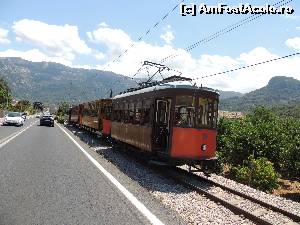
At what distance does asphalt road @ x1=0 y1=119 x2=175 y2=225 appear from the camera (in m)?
7.71

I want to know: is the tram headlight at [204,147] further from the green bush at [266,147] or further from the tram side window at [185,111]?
the green bush at [266,147]

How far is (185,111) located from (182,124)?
473 mm

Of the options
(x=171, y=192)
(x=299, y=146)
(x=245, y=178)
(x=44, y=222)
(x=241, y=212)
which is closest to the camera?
(x=44, y=222)

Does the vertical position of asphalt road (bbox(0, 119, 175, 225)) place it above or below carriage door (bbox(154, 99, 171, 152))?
below

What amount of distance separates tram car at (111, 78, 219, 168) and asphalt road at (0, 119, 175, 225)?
7.92 ft

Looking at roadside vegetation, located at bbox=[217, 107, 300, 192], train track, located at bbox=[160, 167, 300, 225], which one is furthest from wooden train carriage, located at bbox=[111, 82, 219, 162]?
roadside vegetation, located at bbox=[217, 107, 300, 192]

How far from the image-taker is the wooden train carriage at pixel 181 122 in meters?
14.3

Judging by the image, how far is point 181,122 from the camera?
14430 millimetres

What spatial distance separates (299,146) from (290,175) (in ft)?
4.98

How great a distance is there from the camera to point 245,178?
1595 cm

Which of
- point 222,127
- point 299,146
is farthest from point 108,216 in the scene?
point 222,127

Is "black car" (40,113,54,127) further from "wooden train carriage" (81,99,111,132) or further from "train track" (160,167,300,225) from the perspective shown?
"train track" (160,167,300,225)

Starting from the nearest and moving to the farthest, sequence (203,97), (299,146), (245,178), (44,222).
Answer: (44,222) → (203,97) → (245,178) → (299,146)

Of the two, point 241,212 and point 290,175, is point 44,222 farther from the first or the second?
point 290,175
